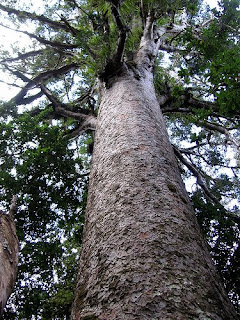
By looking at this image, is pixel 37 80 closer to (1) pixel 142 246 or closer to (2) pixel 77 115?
(2) pixel 77 115

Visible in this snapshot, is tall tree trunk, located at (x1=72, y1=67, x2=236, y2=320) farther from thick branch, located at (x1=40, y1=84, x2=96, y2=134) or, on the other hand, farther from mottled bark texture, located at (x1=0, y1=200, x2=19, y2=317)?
thick branch, located at (x1=40, y1=84, x2=96, y2=134)

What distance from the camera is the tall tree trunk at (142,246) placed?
1.11 meters

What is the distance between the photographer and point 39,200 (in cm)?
469

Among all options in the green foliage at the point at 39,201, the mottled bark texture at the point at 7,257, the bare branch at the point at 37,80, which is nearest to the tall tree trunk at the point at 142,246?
the mottled bark texture at the point at 7,257

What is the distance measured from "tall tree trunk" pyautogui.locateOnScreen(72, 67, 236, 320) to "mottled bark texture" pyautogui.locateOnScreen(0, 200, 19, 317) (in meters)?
0.69

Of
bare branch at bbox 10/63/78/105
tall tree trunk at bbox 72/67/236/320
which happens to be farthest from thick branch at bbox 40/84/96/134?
tall tree trunk at bbox 72/67/236/320

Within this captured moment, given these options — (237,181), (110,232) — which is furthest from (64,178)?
(237,181)

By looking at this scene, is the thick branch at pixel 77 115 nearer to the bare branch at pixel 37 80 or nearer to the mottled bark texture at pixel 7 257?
the bare branch at pixel 37 80

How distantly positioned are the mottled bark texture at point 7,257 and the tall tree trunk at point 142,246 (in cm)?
69

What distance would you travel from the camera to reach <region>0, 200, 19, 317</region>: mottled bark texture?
196cm

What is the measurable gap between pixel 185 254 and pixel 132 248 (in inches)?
9.9

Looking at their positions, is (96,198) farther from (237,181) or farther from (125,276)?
(237,181)

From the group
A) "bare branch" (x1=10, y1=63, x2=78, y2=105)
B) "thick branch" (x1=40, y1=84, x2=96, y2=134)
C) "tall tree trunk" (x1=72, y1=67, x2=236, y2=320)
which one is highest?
"bare branch" (x1=10, y1=63, x2=78, y2=105)

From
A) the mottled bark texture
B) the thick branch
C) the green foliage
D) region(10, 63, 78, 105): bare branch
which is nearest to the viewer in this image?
the mottled bark texture
